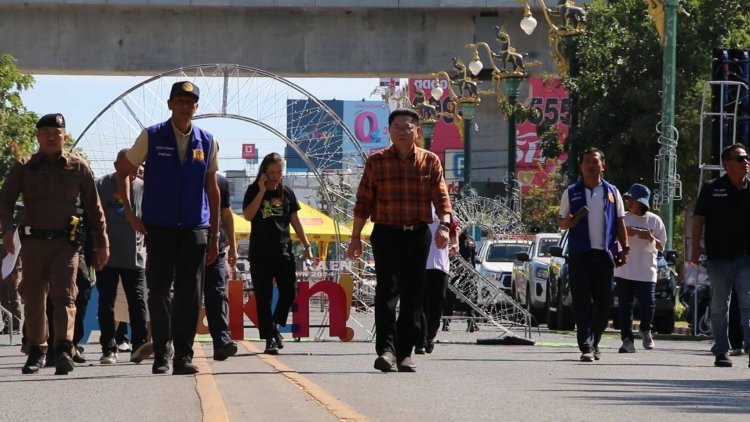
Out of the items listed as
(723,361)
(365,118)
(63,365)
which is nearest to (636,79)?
(723,361)

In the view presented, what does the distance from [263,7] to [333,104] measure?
14586 cm

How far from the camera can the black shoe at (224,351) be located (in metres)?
13.6

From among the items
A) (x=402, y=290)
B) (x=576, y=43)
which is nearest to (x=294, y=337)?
(x=402, y=290)

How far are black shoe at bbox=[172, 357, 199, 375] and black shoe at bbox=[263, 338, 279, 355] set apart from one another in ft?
10.6

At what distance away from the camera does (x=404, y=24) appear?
39531 millimetres

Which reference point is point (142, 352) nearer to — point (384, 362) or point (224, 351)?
point (224, 351)

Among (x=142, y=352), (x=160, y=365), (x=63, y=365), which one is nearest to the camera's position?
(x=160, y=365)

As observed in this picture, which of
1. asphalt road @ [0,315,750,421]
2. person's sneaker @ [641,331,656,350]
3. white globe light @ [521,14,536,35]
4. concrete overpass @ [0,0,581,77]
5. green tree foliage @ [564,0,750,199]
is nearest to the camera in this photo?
asphalt road @ [0,315,750,421]

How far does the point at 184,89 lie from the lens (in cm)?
1208

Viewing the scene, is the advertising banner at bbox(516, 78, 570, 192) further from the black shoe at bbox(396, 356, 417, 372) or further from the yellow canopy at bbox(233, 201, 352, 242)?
the black shoe at bbox(396, 356, 417, 372)

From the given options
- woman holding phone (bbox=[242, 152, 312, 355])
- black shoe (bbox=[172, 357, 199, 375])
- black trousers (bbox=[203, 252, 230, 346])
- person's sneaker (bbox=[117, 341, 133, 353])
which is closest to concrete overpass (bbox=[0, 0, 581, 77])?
person's sneaker (bbox=[117, 341, 133, 353])

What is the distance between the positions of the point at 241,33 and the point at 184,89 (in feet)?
89.7

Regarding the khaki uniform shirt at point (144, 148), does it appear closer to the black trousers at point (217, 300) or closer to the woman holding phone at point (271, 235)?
the black trousers at point (217, 300)

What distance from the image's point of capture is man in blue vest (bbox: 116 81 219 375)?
11.9m
